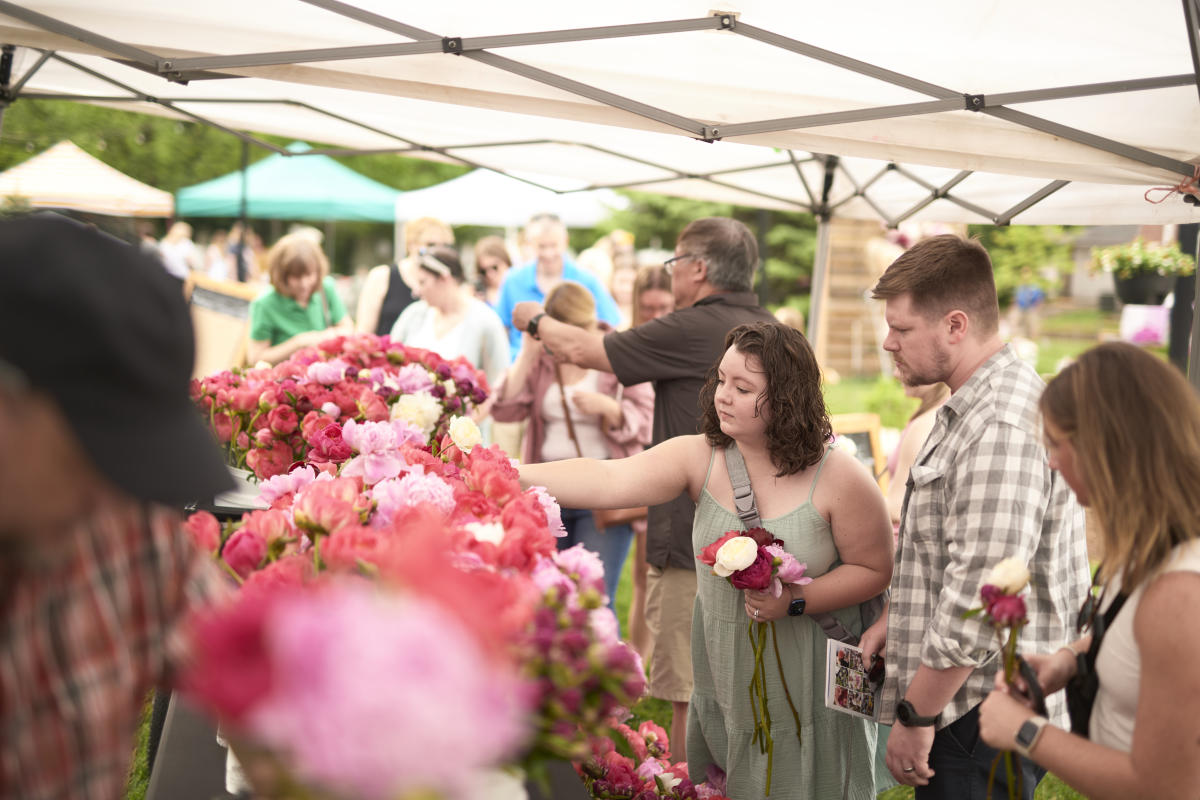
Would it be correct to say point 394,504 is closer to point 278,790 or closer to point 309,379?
point 278,790

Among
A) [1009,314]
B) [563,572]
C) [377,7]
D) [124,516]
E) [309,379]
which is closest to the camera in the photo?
[124,516]

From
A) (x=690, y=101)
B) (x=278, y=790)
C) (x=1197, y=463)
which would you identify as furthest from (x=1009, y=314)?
(x=278, y=790)

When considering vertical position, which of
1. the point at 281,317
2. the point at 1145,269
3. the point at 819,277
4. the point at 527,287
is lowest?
the point at 281,317

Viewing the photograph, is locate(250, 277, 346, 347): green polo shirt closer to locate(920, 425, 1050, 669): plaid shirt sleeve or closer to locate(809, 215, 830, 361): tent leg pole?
locate(809, 215, 830, 361): tent leg pole

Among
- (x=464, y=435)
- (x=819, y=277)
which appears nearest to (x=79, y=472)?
(x=464, y=435)

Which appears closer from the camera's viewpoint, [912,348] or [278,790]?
[278,790]

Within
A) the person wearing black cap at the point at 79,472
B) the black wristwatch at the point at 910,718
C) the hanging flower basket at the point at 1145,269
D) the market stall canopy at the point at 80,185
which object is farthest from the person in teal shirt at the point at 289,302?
the market stall canopy at the point at 80,185

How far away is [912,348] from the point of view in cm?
265

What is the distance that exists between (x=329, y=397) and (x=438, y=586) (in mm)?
2750

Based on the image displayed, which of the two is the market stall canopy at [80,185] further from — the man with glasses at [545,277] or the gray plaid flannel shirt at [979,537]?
the gray plaid flannel shirt at [979,537]

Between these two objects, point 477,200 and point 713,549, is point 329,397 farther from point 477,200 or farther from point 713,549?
point 477,200

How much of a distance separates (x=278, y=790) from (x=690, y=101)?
2937 millimetres

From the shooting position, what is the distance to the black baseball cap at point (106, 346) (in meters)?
0.96

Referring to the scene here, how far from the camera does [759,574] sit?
2592 mm
